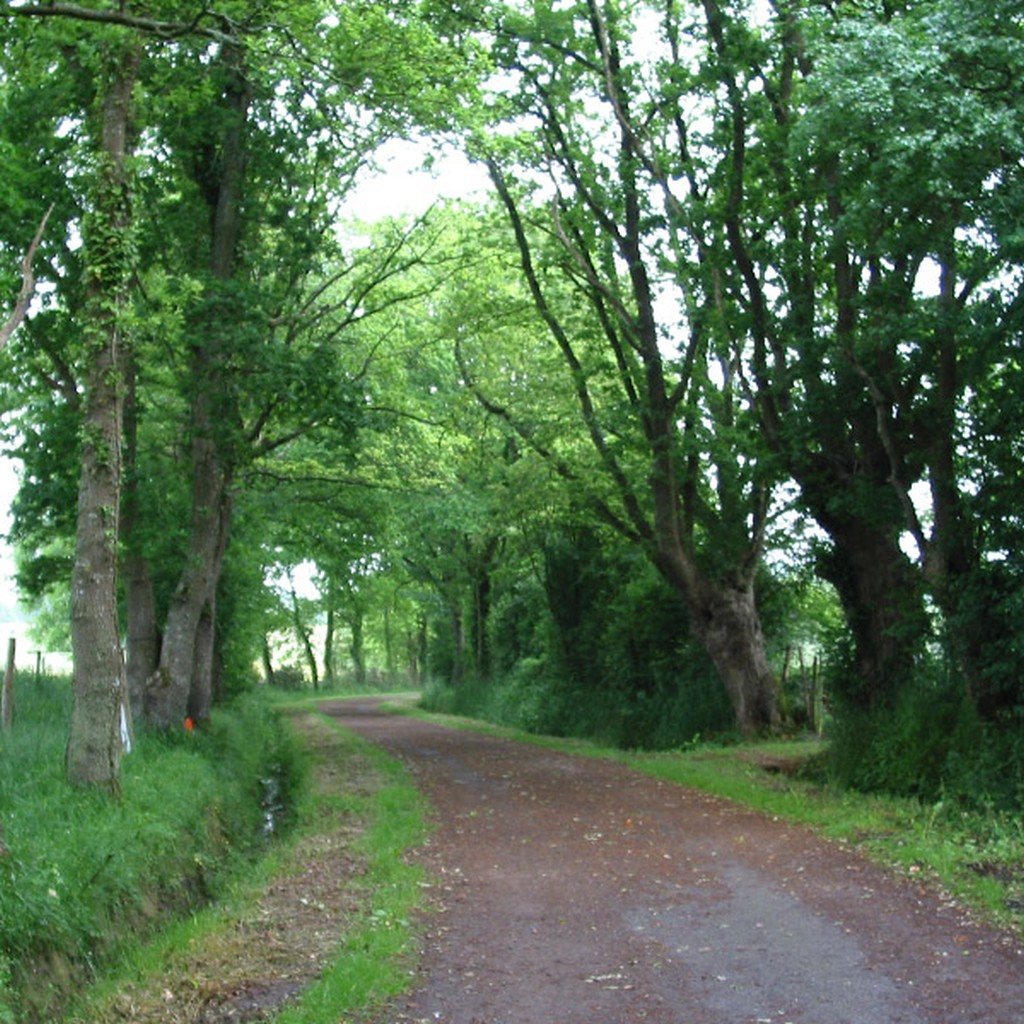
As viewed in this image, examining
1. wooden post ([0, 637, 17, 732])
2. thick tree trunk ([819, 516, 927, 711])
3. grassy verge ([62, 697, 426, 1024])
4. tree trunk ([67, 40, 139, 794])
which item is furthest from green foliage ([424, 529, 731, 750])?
tree trunk ([67, 40, 139, 794])

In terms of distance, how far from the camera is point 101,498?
1186 centimetres

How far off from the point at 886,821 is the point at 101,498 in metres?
8.65

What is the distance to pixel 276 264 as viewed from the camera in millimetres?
19969

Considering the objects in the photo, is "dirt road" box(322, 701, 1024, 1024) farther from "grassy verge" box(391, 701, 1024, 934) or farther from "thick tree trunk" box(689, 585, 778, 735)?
"thick tree trunk" box(689, 585, 778, 735)

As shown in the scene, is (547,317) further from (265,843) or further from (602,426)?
(265,843)

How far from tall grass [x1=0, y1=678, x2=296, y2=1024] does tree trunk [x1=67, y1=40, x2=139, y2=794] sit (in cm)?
58

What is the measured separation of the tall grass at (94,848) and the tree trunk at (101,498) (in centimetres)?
58

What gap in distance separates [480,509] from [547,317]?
5.08 metres

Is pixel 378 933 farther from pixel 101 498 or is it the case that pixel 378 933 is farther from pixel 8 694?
pixel 8 694

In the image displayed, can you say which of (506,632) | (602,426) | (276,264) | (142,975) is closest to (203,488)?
(276,264)

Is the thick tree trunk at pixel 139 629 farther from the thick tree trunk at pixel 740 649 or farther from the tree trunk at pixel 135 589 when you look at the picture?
the thick tree trunk at pixel 740 649

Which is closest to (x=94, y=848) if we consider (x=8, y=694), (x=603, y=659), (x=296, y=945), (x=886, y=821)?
(x=296, y=945)

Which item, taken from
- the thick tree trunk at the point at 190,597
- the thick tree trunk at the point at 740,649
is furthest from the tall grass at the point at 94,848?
the thick tree trunk at the point at 740,649

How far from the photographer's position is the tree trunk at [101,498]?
11.7m
